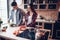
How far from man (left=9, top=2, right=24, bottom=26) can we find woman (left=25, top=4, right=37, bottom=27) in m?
0.09

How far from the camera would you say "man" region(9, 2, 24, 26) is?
1502mm

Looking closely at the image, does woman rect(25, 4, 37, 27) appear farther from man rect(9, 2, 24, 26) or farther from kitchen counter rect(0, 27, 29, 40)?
kitchen counter rect(0, 27, 29, 40)

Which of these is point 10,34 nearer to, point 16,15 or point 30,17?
point 16,15

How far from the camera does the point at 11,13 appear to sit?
1.56m

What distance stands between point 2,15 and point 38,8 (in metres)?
0.59

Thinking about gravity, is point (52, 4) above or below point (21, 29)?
above

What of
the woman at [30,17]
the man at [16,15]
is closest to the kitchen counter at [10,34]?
the man at [16,15]

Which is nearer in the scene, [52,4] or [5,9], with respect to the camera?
[52,4]

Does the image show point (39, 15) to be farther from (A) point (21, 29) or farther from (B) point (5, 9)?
(B) point (5, 9)

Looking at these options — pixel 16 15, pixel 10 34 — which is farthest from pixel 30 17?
pixel 10 34

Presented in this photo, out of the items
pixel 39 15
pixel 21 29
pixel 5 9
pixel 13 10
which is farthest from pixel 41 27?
pixel 5 9

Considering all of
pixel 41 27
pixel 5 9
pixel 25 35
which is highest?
pixel 5 9

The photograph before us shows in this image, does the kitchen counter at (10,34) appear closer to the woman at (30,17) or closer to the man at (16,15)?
the man at (16,15)

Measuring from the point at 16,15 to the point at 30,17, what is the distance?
22cm
